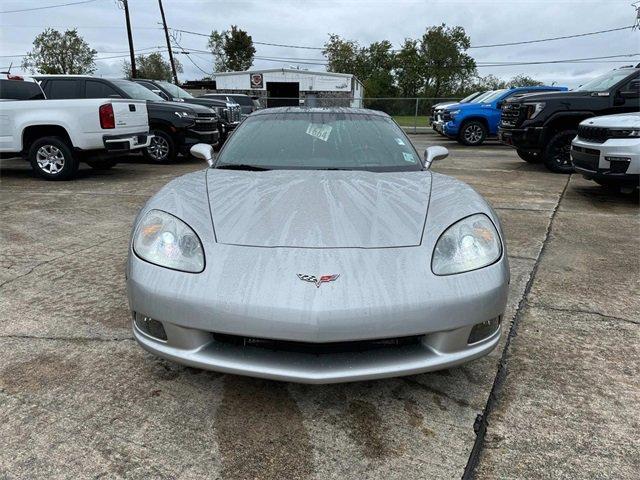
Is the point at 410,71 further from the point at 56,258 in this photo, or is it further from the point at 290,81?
the point at 56,258

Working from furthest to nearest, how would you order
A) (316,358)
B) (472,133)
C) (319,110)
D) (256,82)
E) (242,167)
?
(256,82)
(472,133)
(319,110)
(242,167)
(316,358)

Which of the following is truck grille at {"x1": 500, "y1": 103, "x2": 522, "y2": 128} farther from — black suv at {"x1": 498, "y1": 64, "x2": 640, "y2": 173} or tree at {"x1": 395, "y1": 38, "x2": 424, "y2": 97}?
tree at {"x1": 395, "y1": 38, "x2": 424, "y2": 97}

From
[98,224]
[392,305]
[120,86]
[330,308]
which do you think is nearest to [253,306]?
[330,308]

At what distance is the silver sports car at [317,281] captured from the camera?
187 centimetres

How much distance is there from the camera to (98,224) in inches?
211

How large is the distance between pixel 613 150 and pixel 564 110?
9.78 ft

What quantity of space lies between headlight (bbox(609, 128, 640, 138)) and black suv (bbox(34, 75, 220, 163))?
24.6ft

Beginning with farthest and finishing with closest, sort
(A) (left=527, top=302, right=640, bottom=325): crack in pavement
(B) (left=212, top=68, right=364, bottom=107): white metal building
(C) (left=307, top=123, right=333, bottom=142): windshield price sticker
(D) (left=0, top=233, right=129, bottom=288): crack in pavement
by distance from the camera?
(B) (left=212, top=68, right=364, bottom=107): white metal building < (D) (left=0, top=233, right=129, bottom=288): crack in pavement < (C) (left=307, top=123, right=333, bottom=142): windshield price sticker < (A) (left=527, top=302, right=640, bottom=325): crack in pavement

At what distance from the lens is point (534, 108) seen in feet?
29.4

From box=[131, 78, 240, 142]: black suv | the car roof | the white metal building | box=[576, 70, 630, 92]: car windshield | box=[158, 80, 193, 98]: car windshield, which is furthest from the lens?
the white metal building

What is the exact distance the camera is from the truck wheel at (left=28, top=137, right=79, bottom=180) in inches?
307

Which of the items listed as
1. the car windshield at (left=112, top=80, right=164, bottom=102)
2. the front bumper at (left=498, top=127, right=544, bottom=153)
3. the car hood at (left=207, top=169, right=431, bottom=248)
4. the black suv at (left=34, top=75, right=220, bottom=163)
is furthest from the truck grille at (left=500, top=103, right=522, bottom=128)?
the car hood at (left=207, top=169, right=431, bottom=248)

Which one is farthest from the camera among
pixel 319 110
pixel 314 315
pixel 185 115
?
pixel 185 115

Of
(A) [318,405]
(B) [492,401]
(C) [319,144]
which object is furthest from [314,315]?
(C) [319,144]
